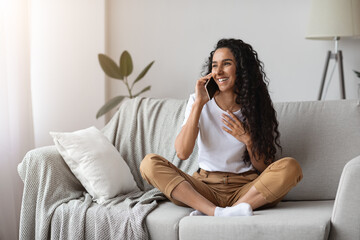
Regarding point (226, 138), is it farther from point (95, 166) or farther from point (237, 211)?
point (95, 166)

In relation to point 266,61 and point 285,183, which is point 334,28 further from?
point 285,183

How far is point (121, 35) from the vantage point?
14.8ft

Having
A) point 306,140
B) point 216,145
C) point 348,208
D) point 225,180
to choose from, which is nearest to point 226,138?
point 216,145

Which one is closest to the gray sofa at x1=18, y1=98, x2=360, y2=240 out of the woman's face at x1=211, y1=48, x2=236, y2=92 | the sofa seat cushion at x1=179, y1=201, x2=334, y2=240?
the sofa seat cushion at x1=179, y1=201, x2=334, y2=240

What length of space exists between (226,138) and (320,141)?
0.46m

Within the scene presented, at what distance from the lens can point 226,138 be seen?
259 centimetres

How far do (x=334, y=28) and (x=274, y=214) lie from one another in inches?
81.4

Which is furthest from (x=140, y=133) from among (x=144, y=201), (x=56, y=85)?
(x=56, y=85)

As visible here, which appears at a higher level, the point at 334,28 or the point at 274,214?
the point at 334,28

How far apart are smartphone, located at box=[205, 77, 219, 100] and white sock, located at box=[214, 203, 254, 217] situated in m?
0.53

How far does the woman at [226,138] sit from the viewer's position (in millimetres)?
2447

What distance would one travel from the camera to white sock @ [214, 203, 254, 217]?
2.23 metres

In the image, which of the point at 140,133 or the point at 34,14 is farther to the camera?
the point at 34,14

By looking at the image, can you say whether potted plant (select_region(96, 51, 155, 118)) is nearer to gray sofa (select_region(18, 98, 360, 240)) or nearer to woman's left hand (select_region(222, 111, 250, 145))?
gray sofa (select_region(18, 98, 360, 240))
